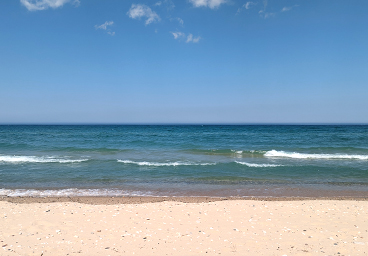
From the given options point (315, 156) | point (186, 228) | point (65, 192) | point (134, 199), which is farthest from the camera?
point (315, 156)

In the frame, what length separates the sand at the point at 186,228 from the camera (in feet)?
17.0

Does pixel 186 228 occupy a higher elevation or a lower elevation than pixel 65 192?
higher

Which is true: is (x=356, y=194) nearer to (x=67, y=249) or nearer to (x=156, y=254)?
(x=156, y=254)

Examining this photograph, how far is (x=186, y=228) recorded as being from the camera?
20.5 feet

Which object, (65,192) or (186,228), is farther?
(65,192)

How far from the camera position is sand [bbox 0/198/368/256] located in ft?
17.0

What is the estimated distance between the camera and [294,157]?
798 inches

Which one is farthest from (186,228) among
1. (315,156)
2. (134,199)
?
(315,156)

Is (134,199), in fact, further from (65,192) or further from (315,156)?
(315,156)

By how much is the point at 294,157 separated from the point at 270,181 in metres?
9.09

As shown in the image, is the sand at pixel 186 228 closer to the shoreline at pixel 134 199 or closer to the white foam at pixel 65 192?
the shoreline at pixel 134 199

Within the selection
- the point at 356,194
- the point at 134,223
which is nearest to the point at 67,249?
the point at 134,223

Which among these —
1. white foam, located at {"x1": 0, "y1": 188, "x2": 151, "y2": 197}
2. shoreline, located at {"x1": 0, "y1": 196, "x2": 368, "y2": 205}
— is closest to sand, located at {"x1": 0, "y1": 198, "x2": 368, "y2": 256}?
shoreline, located at {"x1": 0, "y1": 196, "x2": 368, "y2": 205}

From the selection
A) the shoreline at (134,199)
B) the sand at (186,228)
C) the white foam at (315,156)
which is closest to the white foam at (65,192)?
the shoreline at (134,199)
